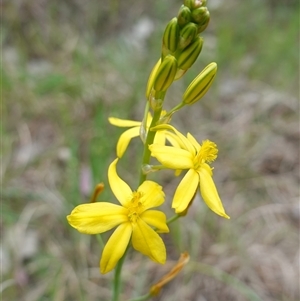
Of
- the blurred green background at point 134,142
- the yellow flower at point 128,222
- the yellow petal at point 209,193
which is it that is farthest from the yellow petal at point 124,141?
the blurred green background at point 134,142

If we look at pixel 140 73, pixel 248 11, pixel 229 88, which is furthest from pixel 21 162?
pixel 248 11

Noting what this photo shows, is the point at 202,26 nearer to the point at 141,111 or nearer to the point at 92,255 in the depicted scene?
the point at 92,255

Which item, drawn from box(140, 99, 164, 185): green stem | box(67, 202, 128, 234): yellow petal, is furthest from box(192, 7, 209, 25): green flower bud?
box(67, 202, 128, 234): yellow petal

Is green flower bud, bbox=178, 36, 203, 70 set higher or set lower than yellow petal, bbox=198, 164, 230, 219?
higher

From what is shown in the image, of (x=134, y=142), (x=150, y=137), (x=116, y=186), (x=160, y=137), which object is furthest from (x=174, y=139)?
(x=134, y=142)

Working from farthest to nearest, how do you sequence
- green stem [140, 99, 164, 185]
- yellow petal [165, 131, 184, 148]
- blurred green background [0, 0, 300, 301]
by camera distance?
blurred green background [0, 0, 300, 301] < yellow petal [165, 131, 184, 148] < green stem [140, 99, 164, 185]

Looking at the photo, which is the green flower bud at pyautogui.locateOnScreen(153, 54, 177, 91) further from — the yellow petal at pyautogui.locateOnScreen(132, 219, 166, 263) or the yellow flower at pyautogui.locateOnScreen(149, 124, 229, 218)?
the yellow petal at pyautogui.locateOnScreen(132, 219, 166, 263)

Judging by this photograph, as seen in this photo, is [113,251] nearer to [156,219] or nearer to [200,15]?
[156,219]
